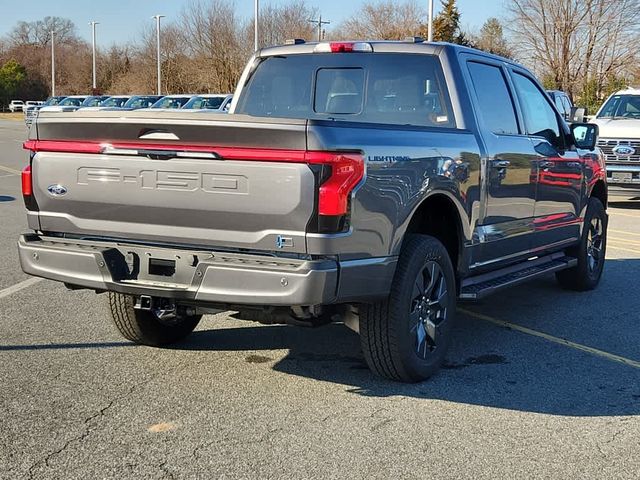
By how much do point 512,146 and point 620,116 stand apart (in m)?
10.8

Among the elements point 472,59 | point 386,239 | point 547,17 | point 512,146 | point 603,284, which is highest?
point 547,17

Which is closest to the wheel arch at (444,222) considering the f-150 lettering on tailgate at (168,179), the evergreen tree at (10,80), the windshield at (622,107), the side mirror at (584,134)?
the f-150 lettering on tailgate at (168,179)

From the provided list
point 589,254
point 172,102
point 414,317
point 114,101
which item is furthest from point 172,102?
point 414,317

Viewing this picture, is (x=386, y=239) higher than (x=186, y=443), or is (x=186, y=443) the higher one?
(x=386, y=239)

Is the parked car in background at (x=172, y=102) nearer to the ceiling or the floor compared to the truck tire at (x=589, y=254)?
nearer to the ceiling

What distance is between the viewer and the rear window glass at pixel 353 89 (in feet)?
18.5

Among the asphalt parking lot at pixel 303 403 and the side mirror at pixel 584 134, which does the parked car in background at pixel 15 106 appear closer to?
the side mirror at pixel 584 134

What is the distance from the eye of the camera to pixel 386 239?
173 inches

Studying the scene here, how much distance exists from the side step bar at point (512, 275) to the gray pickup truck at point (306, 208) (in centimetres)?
2

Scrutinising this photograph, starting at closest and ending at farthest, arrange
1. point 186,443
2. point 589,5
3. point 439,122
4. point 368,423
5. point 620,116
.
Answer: point 186,443 < point 368,423 < point 439,122 < point 620,116 < point 589,5

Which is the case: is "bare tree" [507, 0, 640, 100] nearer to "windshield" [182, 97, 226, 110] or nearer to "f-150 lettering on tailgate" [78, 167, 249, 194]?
"windshield" [182, 97, 226, 110]

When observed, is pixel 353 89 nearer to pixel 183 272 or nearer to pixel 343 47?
pixel 343 47

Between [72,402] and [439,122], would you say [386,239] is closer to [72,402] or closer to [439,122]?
[439,122]

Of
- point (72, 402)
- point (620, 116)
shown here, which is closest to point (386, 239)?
point (72, 402)
